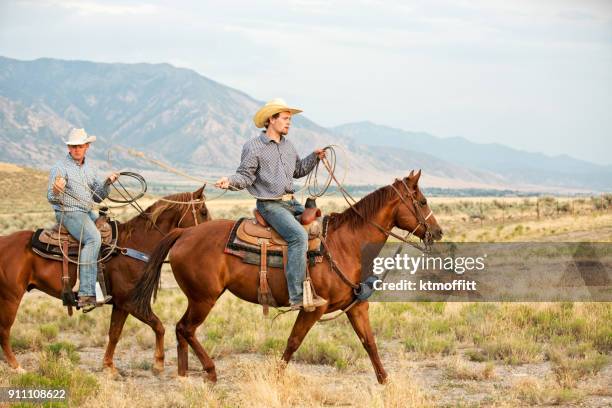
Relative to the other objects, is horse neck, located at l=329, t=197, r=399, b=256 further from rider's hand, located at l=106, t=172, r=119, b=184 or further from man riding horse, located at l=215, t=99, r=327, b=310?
rider's hand, located at l=106, t=172, r=119, b=184

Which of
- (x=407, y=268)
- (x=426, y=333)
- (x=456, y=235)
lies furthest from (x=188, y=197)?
(x=456, y=235)

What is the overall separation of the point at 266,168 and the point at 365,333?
2.13 metres

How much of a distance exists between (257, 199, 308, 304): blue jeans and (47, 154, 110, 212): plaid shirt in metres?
2.39

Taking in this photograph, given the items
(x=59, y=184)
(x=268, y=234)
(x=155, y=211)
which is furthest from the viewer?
(x=155, y=211)

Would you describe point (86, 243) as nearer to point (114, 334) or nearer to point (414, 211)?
point (114, 334)

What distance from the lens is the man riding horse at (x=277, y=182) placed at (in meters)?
8.76

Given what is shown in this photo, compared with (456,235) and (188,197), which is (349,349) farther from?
(456,235)

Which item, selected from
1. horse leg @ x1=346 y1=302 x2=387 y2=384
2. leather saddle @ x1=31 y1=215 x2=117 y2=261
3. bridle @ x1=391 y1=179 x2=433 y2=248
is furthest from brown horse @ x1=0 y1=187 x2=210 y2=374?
bridle @ x1=391 y1=179 x2=433 y2=248

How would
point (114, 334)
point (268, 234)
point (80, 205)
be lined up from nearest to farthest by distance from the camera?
point (268, 234), point (80, 205), point (114, 334)

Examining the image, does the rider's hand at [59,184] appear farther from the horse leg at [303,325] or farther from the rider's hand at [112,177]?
the horse leg at [303,325]

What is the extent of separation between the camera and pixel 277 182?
8938 millimetres

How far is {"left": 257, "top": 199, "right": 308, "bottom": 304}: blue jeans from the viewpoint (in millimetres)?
8742

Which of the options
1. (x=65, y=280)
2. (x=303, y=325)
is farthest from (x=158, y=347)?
(x=303, y=325)

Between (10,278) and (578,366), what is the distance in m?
6.84
